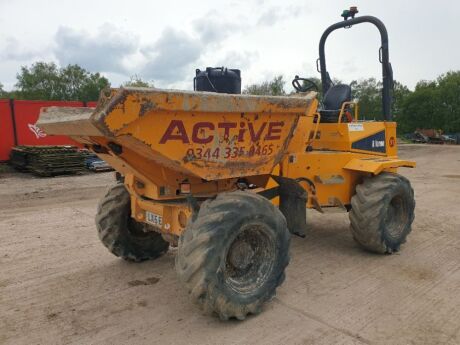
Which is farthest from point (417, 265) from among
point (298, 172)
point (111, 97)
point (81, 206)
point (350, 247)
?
point (81, 206)

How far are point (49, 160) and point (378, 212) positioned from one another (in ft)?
31.7

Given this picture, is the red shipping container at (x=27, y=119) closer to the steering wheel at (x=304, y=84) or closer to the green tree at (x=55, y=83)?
the steering wheel at (x=304, y=84)

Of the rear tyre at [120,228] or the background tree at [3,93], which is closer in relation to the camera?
the rear tyre at [120,228]

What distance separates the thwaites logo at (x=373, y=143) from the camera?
5.07 m

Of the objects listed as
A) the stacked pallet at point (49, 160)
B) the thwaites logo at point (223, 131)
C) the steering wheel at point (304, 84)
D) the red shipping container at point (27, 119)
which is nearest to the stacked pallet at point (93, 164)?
the stacked pallet at point (49, 160)

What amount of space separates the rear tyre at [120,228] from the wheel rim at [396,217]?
9.28 ft

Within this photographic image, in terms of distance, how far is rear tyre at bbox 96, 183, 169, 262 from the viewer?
429 cm

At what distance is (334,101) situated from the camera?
528 centimetres

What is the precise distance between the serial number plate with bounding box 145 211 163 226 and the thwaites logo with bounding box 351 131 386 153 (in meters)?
2.48

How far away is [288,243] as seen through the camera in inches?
140

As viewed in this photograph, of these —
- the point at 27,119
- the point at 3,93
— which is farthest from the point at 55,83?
the point at 27,119

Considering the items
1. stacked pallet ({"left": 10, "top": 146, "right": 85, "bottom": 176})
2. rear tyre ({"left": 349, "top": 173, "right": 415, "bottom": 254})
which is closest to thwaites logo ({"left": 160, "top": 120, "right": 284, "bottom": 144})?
rear tyre ({"left": 349, "top": 173, "right": 415, "bottom": 254})

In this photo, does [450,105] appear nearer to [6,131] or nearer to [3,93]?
[6,131]

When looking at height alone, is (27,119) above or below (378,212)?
above
